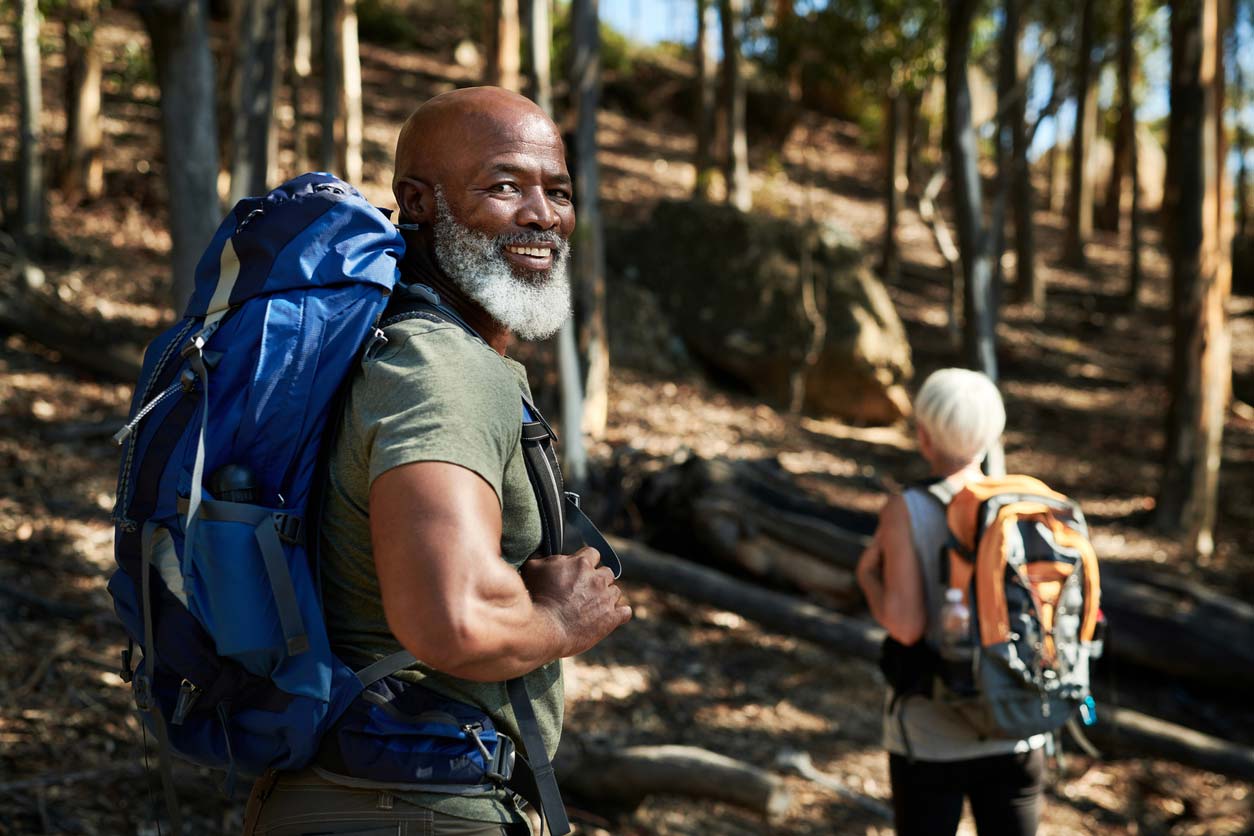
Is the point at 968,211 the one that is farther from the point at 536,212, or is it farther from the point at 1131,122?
the point at 1131,122

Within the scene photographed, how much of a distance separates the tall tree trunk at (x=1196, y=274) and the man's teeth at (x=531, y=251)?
9571 millimetres

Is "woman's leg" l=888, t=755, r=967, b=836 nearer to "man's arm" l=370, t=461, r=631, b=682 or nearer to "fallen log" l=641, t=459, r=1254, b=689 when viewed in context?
"man's arm" l=370, t=461, r=631, b=682

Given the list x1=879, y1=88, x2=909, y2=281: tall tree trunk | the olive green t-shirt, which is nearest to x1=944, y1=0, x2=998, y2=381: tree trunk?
the olive green t-shirt

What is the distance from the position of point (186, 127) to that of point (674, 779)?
141 inches

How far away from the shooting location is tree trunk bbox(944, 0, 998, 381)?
859cm

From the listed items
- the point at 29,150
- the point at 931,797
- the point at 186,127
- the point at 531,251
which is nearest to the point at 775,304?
the point at 29,150

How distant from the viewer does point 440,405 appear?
5.40 ft

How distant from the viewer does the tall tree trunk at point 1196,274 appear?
9.99 metres

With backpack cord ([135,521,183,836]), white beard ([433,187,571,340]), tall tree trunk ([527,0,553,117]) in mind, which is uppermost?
tall tree trunk ([527,0,553,117])

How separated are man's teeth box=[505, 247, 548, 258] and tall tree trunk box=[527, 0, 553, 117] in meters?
7.41

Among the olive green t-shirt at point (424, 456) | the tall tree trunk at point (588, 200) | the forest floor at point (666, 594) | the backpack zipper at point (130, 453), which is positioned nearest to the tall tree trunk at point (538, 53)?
the tall tree trunk at point (588, 200)

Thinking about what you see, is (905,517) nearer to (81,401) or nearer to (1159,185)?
(81,401)

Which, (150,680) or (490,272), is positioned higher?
(490,272)

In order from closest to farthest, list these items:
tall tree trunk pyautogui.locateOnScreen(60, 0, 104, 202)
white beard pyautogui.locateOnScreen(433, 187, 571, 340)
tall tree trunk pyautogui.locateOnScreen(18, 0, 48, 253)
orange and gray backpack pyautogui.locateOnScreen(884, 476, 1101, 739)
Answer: white beard pyautogui.locateOnScreen(433, 187, 571, 340) < orange and gray backpack pyautogui.locateOnScreen(884, 476, 1101, 739) < tall tree trunk pyautogui.locateOnScreen(18, 0, 48, 253) < tall tree trunk pyautogui.locateOnScreen(60, 0, 104, 202)
